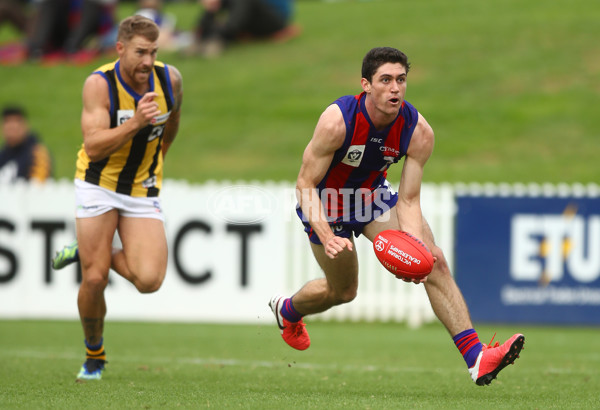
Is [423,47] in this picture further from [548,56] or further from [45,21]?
[45,21]

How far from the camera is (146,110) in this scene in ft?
20.6

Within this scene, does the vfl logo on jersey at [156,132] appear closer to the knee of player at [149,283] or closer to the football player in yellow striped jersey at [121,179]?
the football player in yellow striped jersey at [121,179]

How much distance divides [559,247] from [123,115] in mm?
6748

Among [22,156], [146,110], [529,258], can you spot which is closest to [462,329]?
[146,110]

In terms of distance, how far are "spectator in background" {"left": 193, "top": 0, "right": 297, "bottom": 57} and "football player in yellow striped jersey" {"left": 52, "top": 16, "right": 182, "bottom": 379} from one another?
14356 millimetres

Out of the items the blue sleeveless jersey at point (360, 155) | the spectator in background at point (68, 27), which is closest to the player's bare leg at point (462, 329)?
the blue sleeveless jersey at point (360, 155)

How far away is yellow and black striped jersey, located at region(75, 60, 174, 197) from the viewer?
22.0 feet

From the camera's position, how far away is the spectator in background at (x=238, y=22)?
70.8 ft

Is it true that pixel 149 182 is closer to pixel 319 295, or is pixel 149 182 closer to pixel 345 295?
pixel 319 295

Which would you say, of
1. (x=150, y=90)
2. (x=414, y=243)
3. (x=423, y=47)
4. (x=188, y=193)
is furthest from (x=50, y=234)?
(x=423, y=47)

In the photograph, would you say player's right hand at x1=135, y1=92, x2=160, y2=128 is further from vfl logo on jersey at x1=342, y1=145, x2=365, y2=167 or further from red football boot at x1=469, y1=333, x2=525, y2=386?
red football boot at x1=469, y1=333, x2=525, y2=386

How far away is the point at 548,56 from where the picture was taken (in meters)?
22.7

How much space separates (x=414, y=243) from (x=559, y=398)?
133 cm

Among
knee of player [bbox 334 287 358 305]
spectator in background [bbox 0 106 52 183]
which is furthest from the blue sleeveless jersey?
spectator in background [bbox 0 106 52 183]
